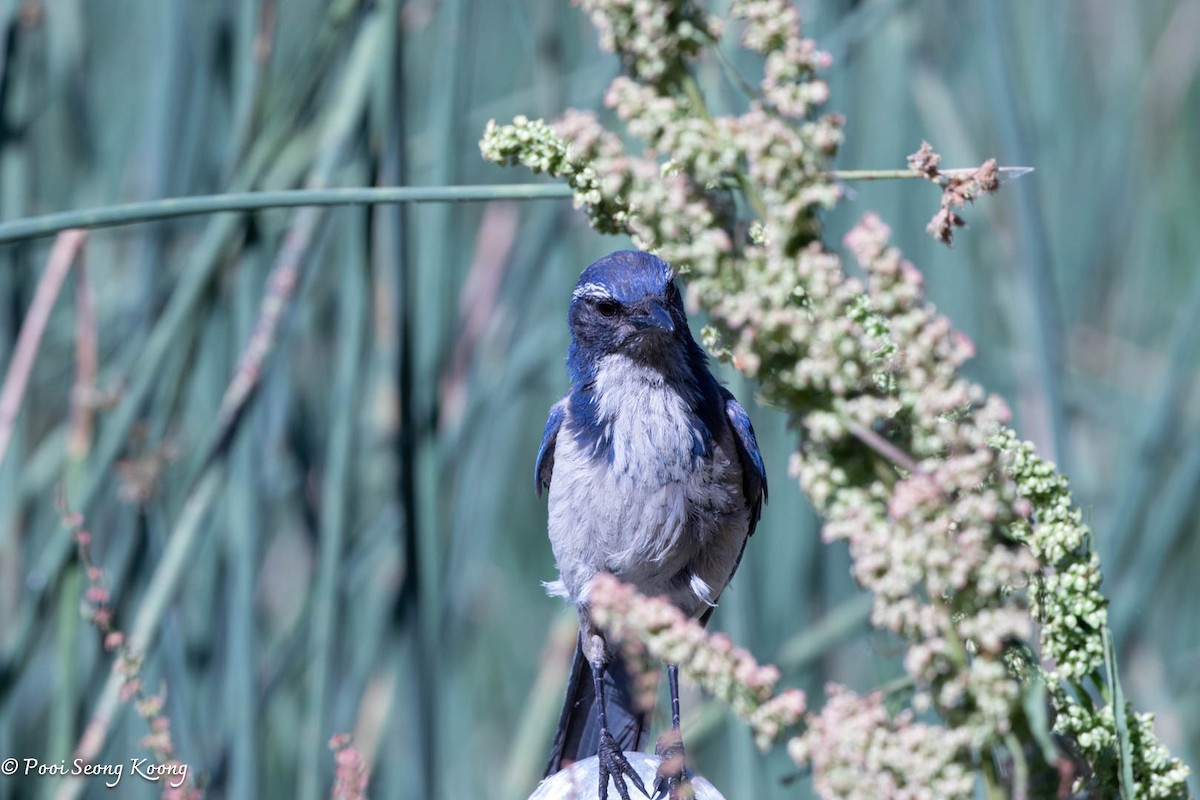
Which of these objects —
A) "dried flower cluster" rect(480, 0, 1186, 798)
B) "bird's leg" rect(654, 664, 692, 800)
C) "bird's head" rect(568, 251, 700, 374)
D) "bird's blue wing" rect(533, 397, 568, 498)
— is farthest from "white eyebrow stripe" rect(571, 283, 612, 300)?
"dried flower cluster" rect(480, 0, 1186, 798)

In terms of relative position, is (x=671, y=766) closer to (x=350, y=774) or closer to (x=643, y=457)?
(x=350, y=774)

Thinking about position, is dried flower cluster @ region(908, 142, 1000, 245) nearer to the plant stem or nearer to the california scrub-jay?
the plant stem

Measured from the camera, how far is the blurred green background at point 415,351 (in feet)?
7.13

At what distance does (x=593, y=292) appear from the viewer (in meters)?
1.92

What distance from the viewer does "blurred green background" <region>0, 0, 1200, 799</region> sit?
2.17 m

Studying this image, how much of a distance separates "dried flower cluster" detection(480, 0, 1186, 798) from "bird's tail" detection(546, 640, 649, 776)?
A: 1.26 meters

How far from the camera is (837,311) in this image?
95 cm

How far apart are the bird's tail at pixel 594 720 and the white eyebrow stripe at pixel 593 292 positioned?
0.67 metres

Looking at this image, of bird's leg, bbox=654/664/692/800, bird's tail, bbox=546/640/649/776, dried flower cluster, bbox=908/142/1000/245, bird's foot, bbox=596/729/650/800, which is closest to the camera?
dried flower cluster, bbox=908/142/1000/245

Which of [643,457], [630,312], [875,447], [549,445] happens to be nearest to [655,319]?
[630,312]

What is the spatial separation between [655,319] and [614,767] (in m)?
0.68

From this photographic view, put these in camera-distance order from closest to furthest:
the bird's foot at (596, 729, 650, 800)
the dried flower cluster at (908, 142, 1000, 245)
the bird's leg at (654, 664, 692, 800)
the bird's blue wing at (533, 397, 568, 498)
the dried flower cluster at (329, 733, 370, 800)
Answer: the dried flower cluster at (908, 142, 1000, 245) → the dried flower cluster at (329, 733, 370, 800) → the bird's leg at (654, 664, 692, 800) → the bird's foot at (596, 729, 650, 800) → the bird's blue wing at (533, 397, 568, 498)

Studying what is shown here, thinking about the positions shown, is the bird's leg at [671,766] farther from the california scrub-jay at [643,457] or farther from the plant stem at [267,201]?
the plant stem at [267,201]

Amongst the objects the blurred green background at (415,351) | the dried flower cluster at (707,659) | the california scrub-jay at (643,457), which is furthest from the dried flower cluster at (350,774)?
the california scrub-jay at (643,457)
